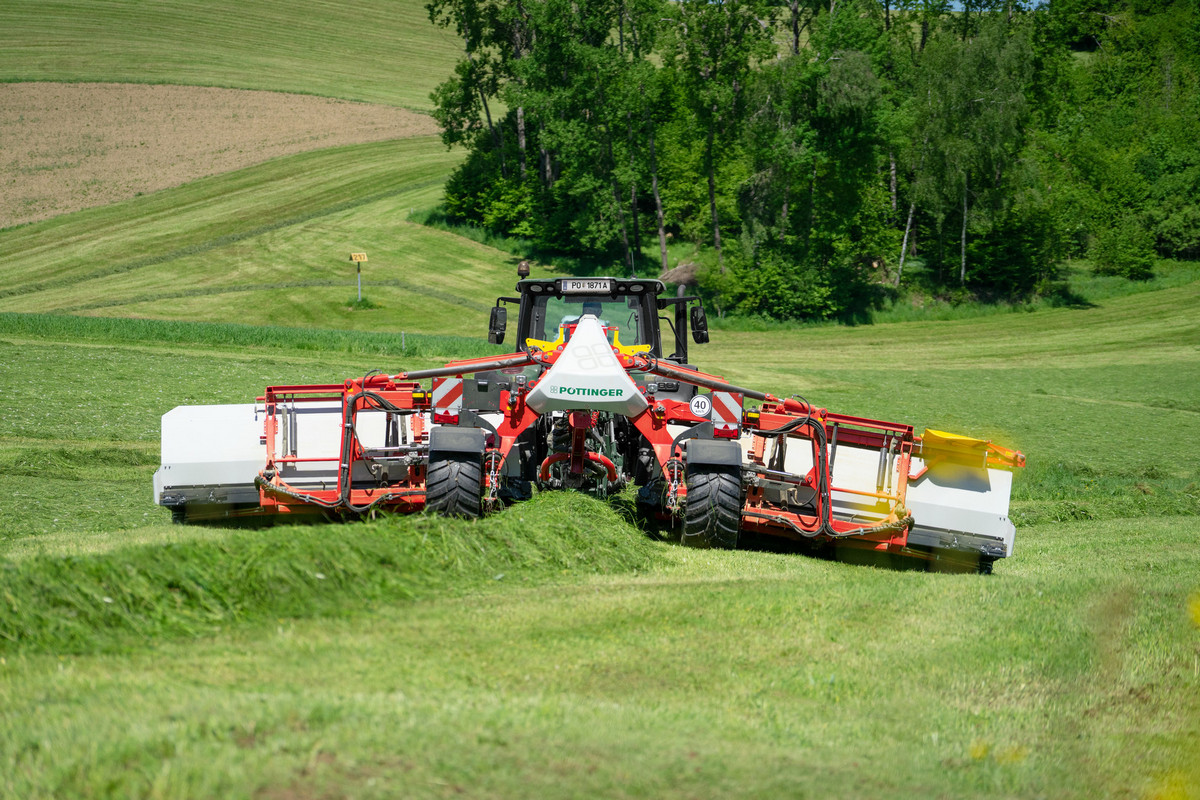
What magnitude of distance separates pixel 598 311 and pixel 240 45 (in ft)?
205

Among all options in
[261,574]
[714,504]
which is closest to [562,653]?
[261,574]

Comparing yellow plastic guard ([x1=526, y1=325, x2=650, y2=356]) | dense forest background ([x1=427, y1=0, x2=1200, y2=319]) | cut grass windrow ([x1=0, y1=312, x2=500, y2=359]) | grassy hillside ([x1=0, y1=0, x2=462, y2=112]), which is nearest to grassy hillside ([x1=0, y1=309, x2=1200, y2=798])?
yellow plastic guard ([x1=526, y1=325, x2=650, y2=356])

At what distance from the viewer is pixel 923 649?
6.32 metres

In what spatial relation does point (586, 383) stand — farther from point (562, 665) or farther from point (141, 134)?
point (141, 134)

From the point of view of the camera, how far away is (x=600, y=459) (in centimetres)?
912

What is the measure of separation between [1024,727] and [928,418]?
52.8ft

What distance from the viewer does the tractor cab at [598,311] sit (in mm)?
10914

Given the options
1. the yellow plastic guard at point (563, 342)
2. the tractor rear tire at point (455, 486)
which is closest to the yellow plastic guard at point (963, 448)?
the yellow plastic guard at point (563, 342)

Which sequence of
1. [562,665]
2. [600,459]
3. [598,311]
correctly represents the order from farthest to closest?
[598,311] → [600,459] → [562,665]

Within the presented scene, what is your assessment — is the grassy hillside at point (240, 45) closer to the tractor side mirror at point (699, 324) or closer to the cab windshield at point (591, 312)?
the cab windshield at point (591, 312)

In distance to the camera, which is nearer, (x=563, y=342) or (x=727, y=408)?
(x=727, y=408)

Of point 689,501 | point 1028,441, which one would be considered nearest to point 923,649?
point 689,501

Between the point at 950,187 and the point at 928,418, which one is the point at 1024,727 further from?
the point at 950,187

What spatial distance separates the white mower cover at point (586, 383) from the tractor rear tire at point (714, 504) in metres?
0.90
